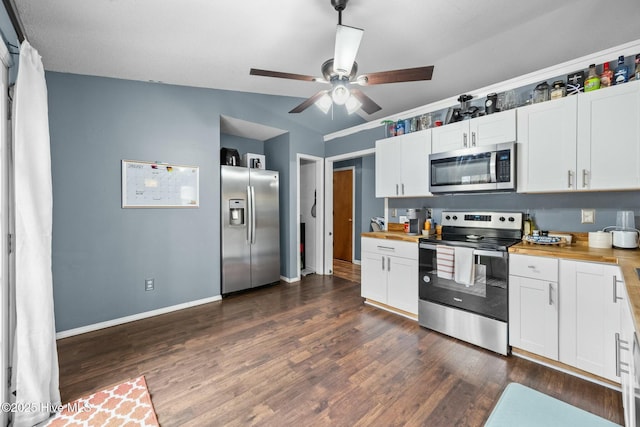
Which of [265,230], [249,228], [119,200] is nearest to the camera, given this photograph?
[119,200]

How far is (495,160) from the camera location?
2.41 meters

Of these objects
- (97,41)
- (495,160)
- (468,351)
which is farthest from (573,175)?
(97,41)

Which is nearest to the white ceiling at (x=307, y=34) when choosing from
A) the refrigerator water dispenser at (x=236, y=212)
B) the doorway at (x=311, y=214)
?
the refrigerator water dispenser at (x=236, y=212)

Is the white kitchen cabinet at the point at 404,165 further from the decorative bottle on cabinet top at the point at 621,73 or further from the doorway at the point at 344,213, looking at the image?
the doorway at the point at 344,213

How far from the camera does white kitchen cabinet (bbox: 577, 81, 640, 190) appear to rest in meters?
1.86

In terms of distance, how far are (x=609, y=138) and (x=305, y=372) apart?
287 cm

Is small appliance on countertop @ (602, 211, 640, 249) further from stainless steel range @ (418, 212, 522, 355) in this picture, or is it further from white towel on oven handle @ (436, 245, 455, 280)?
white towel on oven handle @ (436, 245, 455, 280)

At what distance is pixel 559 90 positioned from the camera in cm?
219

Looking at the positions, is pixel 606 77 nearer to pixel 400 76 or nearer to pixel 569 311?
pixel 400 76

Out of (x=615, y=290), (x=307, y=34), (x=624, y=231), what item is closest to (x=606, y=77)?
(x=624, y=231)

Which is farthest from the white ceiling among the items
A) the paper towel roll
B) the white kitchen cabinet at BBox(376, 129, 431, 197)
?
the paper towel roll

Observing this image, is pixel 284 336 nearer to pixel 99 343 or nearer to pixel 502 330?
pixel 99 343

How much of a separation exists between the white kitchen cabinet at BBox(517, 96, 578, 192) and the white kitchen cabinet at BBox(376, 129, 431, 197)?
861mm

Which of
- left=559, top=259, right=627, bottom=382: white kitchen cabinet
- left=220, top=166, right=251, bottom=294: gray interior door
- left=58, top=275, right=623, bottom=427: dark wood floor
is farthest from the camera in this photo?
left=220, top=166, right=251, bottom=294: gray interior door
